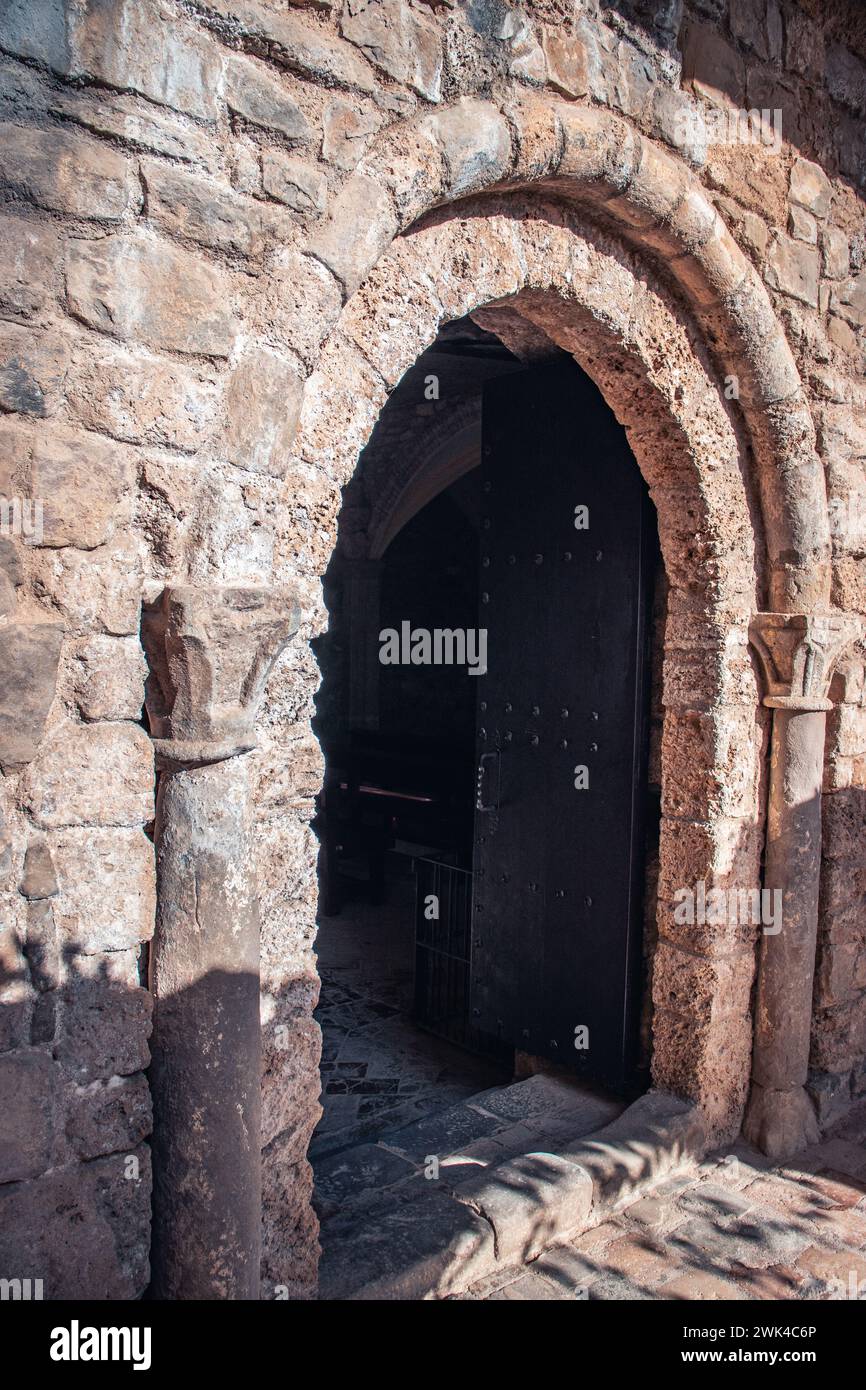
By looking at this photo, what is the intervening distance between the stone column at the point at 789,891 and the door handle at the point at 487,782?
114 centimetres

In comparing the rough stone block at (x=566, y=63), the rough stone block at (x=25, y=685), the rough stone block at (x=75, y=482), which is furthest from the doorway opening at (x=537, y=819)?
the rough stone block at (x=75, y=482)

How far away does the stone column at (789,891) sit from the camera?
12.3ft

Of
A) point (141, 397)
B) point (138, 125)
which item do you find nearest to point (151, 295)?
point (141, 397)

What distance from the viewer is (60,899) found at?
182 cm

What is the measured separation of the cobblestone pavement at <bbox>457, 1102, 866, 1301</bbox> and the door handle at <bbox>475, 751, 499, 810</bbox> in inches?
63.5

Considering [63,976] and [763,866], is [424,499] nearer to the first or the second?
[763,866]

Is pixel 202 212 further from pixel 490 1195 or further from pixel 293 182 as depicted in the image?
pixel 490 1195

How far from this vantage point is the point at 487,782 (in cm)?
443

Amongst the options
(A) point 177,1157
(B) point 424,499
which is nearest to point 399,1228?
(A) point 177,1157

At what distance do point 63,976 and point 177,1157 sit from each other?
460mm

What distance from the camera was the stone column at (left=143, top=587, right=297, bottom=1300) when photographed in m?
1.95

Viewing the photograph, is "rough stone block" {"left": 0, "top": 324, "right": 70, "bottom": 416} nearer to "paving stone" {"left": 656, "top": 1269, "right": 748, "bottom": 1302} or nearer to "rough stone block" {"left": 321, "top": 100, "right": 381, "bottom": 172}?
"rough stone block" {"left": 321, "top": 100, "right": 381, "bottom": 172}

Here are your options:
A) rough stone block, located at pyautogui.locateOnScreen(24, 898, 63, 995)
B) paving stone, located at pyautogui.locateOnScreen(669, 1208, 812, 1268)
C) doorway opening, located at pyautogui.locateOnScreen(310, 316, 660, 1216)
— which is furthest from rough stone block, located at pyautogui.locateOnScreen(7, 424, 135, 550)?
paving stone, located at pyautogui.locateOnScreen(669, 1208, 812, 1268)

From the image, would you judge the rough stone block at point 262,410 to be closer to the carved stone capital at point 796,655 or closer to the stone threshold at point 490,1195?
the stone threshold at point 490,1195
